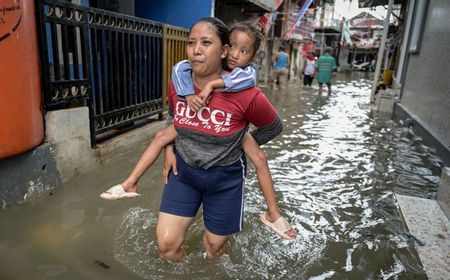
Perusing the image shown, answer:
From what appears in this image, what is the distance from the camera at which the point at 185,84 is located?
2.24 meters

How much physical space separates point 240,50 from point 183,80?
410mm

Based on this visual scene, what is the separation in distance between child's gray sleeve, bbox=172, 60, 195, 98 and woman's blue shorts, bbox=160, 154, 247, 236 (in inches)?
18.1

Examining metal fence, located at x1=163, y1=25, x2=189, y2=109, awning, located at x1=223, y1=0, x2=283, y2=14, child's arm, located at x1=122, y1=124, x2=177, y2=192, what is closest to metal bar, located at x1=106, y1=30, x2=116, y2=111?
metal fence, located at x1=163, y1=25, x2=189, y2=109

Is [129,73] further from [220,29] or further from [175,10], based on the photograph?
[175,10]

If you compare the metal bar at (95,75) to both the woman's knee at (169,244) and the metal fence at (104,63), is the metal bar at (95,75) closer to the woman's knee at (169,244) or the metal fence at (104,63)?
the metal fence at (104,63)

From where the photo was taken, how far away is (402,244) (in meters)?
3.21

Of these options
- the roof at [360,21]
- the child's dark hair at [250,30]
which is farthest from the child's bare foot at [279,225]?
the roof at [360,21]

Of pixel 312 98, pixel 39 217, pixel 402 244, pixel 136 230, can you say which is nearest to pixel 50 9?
pixel 39 217

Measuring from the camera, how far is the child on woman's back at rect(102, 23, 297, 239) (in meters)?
2.10

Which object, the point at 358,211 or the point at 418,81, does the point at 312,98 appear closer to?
the point at 418,81

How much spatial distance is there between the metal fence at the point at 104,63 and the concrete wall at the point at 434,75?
4944mm

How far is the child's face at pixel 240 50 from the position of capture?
7.14ft

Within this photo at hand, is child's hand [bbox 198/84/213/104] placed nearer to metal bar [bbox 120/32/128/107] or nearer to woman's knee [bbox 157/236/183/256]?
woman's knee [bbox 157/236/183/256]

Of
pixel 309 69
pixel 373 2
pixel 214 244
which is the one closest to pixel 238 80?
pixel 214 244
